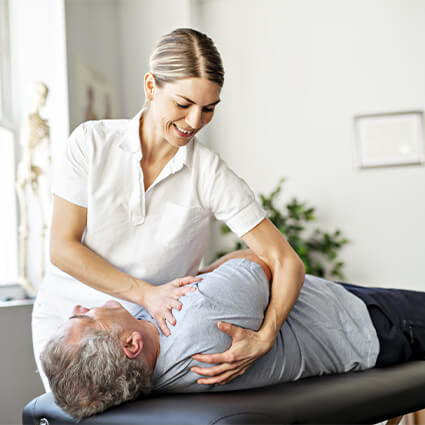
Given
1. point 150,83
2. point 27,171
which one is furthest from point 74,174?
point 27,171

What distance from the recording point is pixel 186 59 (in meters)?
1.28

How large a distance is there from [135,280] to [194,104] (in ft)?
1.59

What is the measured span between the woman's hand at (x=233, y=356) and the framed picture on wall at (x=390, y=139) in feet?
11.3

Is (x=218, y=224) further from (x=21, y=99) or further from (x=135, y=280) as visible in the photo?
(x=135, y=280)

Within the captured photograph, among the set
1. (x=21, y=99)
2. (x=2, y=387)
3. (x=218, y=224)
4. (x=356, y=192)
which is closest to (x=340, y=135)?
(x=356, y=192)

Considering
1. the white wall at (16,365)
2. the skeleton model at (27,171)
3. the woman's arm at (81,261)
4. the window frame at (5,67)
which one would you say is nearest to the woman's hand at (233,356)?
the woman's arm at (81,261)

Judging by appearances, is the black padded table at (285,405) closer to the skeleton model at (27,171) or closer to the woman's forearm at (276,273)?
the woman's forearm at (276,273)

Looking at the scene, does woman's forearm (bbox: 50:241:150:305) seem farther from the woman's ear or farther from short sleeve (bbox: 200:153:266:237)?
the woman's ear

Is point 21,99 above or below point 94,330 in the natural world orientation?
above

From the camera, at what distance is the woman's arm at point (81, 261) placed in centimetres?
139

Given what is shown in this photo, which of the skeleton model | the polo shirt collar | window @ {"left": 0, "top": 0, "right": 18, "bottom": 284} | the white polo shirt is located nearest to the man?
the white polo shirt

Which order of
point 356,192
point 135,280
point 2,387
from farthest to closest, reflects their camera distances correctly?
point 356,192 → point 2,387 → point 135,280

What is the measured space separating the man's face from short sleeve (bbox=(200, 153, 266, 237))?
40 centimetres

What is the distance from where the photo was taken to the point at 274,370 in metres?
1.28
